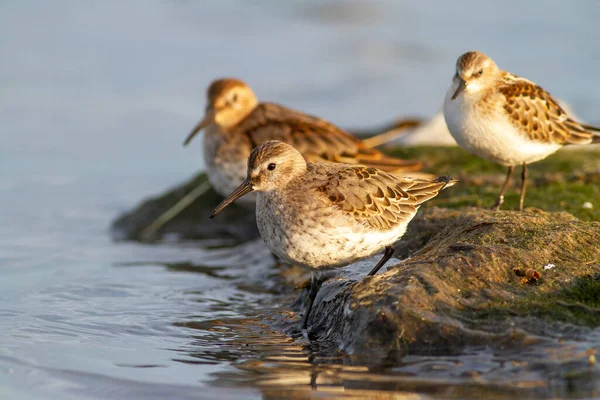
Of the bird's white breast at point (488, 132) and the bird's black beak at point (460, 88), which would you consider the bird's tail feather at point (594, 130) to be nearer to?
the bird's white breast at point (488, 132)

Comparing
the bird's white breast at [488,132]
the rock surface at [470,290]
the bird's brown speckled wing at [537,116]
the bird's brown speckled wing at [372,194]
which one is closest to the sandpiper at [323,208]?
the bird's brown speckled wing at [372,194]

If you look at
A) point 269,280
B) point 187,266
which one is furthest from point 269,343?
point 187,266

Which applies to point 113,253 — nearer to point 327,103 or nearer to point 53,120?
point 53,120

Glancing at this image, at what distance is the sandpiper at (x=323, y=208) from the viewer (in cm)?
620

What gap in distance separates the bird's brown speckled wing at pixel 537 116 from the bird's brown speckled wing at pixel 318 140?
1.73m

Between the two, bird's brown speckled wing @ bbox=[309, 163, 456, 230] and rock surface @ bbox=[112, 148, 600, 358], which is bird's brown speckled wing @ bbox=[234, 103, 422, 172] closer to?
rock surface @ bbox=[112, 148, 600, 358]

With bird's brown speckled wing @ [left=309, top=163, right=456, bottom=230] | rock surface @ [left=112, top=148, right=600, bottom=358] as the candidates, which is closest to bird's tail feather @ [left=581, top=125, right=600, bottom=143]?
rock surface @ [left=112, top=148, right=600, bottom=358]

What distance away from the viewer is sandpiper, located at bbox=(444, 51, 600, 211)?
26.5 ft

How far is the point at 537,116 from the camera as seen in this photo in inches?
324

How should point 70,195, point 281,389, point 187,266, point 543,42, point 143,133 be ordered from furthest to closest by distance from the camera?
point 543,42 < point 143,133 < point 70,195 < point 187,266 < point 281,389

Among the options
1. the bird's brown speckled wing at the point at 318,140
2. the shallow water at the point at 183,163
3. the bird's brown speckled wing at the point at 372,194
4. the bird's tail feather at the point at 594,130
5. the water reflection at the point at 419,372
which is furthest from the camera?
the bird's brown speckled wing at the point at 318,140

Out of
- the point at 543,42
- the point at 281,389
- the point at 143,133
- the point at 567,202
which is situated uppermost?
the point at 543,42

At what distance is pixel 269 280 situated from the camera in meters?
8.77

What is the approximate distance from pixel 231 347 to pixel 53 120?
11224 mm
